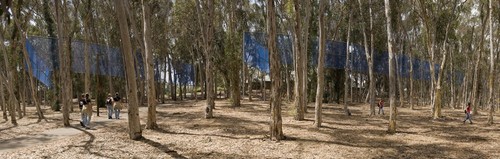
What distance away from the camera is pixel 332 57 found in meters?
29.9

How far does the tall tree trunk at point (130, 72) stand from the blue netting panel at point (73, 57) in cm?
1225

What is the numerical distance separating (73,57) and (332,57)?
749 inches

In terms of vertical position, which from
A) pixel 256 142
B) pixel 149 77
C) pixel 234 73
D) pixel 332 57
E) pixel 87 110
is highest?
pixel 332 57

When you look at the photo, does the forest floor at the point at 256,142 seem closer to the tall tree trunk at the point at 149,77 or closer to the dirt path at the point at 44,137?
the dirt path at the point at 44,137

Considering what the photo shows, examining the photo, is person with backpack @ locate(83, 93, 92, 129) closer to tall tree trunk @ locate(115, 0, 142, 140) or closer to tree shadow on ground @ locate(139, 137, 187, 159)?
tall tree trunk @ locate(115, 0, 142, 140)

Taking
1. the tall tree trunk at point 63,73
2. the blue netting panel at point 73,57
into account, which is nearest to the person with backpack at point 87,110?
the tall tree trunk at point 63,73

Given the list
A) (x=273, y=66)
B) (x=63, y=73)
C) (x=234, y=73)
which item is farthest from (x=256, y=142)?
(x=234, y=73)

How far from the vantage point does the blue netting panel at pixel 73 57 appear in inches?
1041

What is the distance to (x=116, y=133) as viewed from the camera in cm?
1370

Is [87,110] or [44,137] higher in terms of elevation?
[87,110]

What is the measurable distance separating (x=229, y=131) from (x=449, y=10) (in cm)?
1667

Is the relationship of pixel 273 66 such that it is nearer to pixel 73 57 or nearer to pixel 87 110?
pixel 87 110

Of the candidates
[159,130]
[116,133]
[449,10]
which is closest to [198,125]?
[159,130]

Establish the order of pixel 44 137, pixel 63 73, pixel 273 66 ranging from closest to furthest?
pixel 273 66 < pixel 44 137 < pixel 63 73
